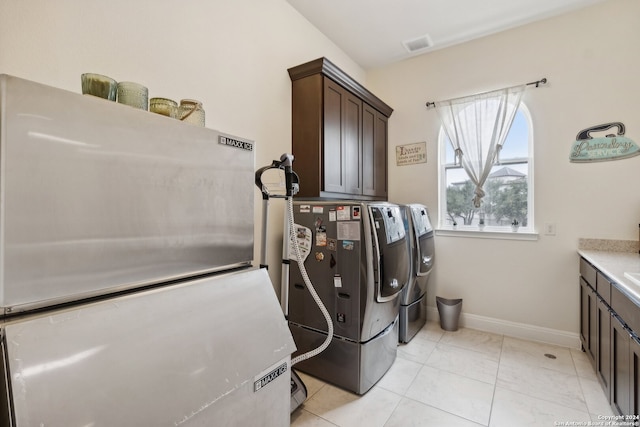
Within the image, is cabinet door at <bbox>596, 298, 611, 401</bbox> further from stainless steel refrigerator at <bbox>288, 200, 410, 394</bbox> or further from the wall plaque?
the wall plaque

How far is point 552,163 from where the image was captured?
2668 mm

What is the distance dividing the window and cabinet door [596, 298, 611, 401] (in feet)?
3.54

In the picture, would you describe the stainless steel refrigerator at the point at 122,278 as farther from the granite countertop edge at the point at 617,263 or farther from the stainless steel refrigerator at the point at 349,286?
the granite countertop edge at the point at 617,263

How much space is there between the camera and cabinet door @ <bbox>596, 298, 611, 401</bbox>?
171 cm

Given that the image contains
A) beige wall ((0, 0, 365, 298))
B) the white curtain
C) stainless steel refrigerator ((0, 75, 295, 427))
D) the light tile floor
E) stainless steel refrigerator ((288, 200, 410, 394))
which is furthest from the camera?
the white curtain

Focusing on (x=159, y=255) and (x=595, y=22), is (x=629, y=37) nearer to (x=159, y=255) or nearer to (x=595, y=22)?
(x=595, y=22)

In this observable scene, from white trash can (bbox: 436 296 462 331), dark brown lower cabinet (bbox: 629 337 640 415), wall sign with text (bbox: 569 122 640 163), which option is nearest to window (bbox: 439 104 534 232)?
wall sign with text (bbox: 569 122 640 163)

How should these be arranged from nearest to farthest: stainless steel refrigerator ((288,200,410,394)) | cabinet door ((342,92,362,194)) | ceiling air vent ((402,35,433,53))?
1. stainless steel refrigerator ((288,200,410,394))
2. cabinet door ((342,92,362,194))
3. ceiling air vent ((402,35,433,53))

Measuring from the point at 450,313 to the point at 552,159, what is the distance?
5.79ft

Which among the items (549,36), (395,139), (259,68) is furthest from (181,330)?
(549,36)

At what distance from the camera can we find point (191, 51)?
1.78 meters

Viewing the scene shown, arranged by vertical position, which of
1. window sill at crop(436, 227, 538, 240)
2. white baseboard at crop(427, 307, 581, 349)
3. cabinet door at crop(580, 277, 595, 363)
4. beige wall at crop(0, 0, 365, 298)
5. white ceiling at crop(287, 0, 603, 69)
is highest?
white ceiling at crop(287, 0, 603, 69)

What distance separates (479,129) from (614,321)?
2.04 m

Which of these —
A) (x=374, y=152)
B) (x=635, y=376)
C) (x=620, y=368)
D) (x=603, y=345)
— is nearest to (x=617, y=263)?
(x=603, y=345)
